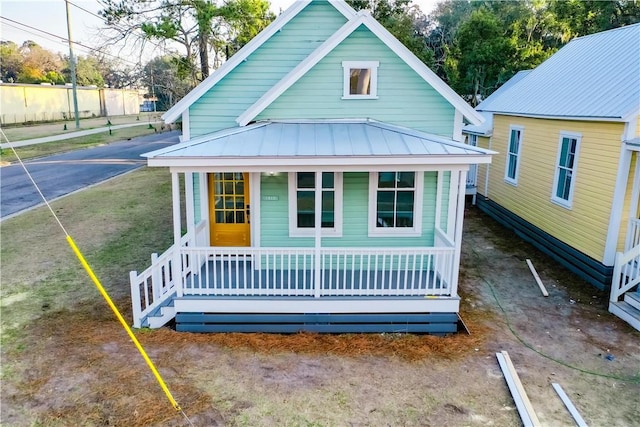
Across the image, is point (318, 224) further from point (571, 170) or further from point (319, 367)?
point (571, 170)

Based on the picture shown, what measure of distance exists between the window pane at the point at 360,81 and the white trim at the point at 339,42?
0.65 meters

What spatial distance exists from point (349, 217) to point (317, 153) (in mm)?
2202

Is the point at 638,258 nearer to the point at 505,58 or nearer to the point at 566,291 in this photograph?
the point at 566,291

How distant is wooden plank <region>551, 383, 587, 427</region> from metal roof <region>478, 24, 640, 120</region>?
589 cm

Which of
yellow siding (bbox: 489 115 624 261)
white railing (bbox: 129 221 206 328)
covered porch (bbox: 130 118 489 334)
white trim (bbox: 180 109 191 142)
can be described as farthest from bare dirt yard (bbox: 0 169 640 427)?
white trim (bbox: 180 109 191 142)

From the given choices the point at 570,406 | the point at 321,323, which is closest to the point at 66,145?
the point at 321,323

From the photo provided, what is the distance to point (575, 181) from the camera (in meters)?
11.0

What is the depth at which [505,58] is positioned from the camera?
82.7 feet

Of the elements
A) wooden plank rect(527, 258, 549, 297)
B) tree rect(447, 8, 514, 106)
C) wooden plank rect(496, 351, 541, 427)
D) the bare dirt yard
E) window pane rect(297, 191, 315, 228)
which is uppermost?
tree rect(447, 8, 514, 106)

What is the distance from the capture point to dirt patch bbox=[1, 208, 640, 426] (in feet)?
19.4

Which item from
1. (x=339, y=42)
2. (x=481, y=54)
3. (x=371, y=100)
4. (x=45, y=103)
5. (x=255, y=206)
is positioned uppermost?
(x=481, y=54)

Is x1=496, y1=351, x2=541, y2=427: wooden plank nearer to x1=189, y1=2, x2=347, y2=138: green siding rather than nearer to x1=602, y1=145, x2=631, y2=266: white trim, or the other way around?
x1=602, y1=145, x2=631, y2=266: white trim

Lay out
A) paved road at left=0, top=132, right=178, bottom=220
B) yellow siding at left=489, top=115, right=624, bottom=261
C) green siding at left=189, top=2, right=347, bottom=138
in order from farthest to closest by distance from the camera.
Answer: paved road at left=0, top=132, right=178, bottom=220 → yellow siding at left=489, top=115, right=624, bottom=261 → green siding at left=189, top=2, right=347, bottom=138

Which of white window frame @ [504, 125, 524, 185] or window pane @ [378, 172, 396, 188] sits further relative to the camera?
white window frame @ [504, 125, 524, 185]
